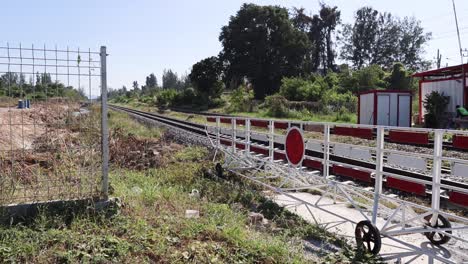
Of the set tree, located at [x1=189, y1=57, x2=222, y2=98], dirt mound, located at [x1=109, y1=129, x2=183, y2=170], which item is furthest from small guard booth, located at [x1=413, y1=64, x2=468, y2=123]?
tree, located at [x1=189, y1=57, x2=222, y2=98]

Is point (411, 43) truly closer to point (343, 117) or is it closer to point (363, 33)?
point (363, 33)

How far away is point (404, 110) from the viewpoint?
73.3 ft

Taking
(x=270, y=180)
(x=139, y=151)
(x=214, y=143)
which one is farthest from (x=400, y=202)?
(x=139, y=151)

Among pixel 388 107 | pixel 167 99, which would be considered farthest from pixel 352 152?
pixel 167 99

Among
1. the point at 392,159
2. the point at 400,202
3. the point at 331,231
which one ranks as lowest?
the point at 331,231

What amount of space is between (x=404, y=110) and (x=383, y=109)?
1.31m

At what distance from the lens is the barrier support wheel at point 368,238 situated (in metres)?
4.57

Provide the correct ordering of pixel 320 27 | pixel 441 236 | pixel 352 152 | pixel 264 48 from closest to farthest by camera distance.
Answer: pixel 441 236
pixel 352 152
pixel 264 48
pixel 320 27

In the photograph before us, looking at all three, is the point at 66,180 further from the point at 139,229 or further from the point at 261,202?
the point at 261,202

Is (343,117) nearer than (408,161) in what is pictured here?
No

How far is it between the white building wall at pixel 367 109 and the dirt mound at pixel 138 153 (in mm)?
13053

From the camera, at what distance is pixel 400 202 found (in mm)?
4648

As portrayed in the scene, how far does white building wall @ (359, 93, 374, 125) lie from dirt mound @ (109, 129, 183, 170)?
42.8ft

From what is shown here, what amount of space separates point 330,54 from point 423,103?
2398 inches
